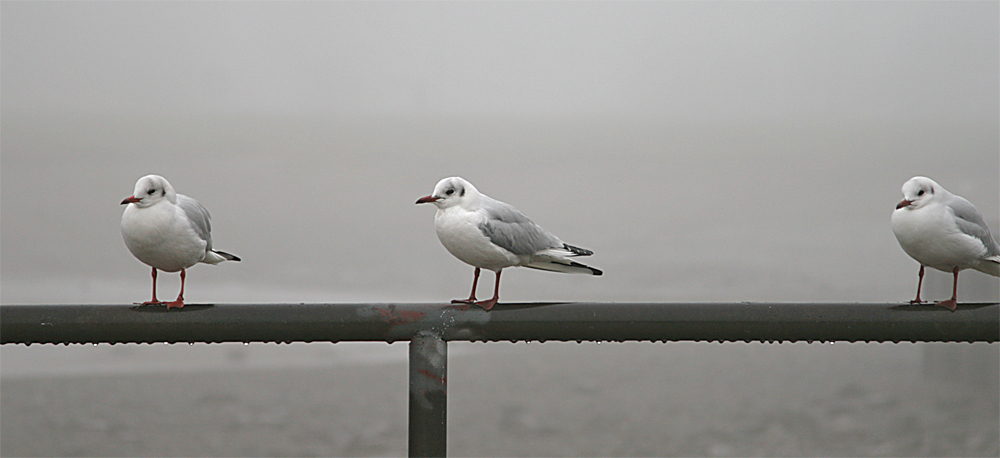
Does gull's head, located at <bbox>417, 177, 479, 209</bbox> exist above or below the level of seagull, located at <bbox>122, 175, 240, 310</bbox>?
above

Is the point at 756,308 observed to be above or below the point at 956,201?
below

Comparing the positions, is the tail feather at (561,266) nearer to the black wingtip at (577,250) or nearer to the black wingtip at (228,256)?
the black wingtip at (577,250)

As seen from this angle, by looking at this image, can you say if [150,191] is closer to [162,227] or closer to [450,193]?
[162,227]

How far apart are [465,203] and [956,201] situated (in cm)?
78

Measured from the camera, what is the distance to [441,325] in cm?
96

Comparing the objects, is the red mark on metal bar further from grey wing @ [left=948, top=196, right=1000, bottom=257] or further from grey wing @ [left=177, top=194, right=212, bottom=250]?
grey wing @ [left=948, top=196, right=1000, bottom=257]

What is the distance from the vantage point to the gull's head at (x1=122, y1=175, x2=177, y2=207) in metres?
1.21

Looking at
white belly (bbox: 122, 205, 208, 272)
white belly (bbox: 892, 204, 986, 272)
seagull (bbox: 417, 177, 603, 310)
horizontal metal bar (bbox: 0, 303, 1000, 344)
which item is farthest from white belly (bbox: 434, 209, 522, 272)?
white belly (bbox: 892, 204, 986, 272)

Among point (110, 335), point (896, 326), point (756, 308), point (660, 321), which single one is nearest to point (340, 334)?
point (110, 335)

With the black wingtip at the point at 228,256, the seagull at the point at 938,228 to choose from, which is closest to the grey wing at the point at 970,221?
the seagull at the point at 938,228

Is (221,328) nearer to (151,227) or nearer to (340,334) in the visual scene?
(340,334)

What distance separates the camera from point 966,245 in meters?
1.24

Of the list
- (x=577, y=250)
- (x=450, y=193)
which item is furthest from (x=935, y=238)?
(x=450, y=193)

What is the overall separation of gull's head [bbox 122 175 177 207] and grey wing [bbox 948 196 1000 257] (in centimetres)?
123
